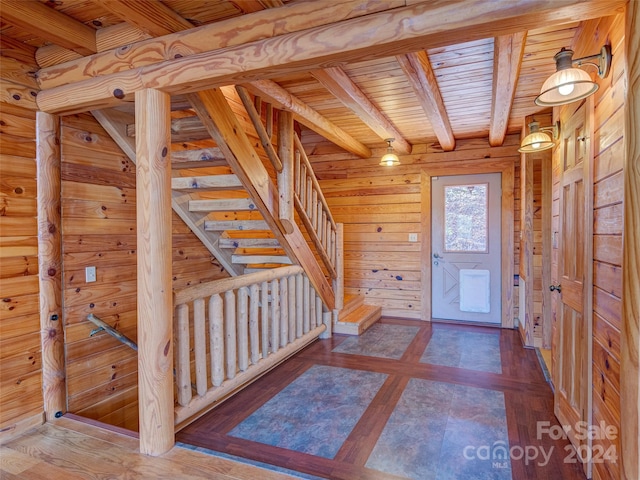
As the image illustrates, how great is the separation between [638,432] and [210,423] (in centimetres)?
223

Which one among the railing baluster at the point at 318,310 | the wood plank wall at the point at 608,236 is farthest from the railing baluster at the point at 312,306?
the wood plank wall at the point at 608,236

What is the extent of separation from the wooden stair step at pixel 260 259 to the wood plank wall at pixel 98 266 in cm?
113

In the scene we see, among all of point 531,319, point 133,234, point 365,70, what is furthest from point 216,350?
point 531,319

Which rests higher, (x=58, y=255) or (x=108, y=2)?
(x=108, y=2)

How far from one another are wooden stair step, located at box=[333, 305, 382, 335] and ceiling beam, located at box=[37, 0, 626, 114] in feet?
10.6

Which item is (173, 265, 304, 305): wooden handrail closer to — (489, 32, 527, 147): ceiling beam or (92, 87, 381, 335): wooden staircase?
(92, 87, 381, 335): wooden staircase

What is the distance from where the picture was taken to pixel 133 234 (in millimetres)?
2877

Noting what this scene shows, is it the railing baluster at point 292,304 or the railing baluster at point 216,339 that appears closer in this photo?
the railing baluster at point 216,339

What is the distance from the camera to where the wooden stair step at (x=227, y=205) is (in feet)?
10.0

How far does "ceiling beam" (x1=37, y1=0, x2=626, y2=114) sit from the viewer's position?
1.30m

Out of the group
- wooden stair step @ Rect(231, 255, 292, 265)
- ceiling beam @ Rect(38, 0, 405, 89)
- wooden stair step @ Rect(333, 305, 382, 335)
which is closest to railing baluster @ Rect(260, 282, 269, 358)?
wooden stair step @ Rect(231, 255, 292, 265)

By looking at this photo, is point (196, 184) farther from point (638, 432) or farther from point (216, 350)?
point (638, 432)

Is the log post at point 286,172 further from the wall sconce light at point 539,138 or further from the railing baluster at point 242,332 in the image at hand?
the wall sconce light at point 539,138

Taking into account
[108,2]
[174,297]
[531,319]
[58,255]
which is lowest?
[531,319]
